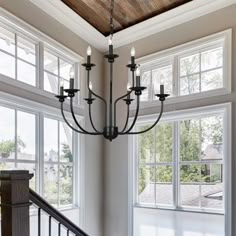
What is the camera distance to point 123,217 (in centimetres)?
451

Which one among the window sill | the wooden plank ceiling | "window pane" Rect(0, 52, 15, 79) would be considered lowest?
the window sill

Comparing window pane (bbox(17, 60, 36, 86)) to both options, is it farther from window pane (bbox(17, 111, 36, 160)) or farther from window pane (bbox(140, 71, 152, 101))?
window pane (bbox(140, 71, 152, 101))

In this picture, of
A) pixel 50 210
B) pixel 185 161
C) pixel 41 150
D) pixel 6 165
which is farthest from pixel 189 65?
pixel 50 210

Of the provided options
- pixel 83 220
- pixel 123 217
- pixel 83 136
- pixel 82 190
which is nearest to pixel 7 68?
pixel 83 136

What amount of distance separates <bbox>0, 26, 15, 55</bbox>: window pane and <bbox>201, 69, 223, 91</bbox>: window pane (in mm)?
2316

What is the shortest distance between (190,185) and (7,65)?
2.64 m

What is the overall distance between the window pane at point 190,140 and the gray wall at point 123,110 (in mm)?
252

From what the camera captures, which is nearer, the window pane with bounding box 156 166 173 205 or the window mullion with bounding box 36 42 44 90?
the window mullion with bounding box 36 42 44 90

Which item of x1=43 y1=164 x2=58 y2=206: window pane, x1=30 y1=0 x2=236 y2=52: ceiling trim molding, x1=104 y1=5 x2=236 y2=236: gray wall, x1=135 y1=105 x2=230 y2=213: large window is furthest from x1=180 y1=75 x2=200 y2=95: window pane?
x1=43 y1=164 x2=58 y2=206: window pane

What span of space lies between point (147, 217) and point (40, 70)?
2.44m

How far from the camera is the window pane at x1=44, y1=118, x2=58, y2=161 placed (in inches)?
154

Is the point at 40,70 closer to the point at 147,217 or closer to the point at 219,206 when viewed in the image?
the point at 147,217

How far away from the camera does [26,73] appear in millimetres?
3658

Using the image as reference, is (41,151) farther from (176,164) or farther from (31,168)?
(176,164)
